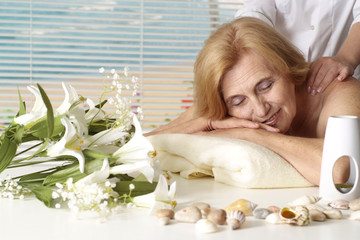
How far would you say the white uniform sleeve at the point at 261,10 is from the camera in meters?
2.63

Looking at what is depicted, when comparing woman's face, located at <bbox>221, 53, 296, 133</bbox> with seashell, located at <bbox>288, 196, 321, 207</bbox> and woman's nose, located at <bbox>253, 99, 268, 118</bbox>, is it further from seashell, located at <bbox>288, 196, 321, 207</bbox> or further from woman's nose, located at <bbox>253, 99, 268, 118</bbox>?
seashell, located at <bbox>288, 196, 321, 207</bbox>

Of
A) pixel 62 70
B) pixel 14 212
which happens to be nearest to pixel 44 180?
pixel 14 212

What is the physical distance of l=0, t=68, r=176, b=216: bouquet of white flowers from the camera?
4.25ft

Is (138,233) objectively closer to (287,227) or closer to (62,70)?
(287,227)

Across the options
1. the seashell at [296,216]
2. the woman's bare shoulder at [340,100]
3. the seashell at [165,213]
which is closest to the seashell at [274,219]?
the seashell at [296,216]

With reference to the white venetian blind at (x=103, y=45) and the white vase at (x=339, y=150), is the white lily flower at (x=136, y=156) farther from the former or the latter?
the white venetian blind at (x=103, y=45)

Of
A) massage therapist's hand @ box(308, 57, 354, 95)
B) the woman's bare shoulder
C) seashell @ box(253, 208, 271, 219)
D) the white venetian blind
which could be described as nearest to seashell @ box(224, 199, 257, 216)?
seashell @ box(253, 208, 271, 219)

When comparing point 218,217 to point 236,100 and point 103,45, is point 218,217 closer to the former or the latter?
point 236,100

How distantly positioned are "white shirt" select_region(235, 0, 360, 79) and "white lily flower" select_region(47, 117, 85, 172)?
1.52 metres

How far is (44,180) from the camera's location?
1.39m

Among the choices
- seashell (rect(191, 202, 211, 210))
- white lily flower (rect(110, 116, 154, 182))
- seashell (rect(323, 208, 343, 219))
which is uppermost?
white lily flower (rect(110, 116, 154, 182))

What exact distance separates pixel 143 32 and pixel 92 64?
464mm

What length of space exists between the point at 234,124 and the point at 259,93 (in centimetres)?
15

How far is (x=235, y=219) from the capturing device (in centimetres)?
122
